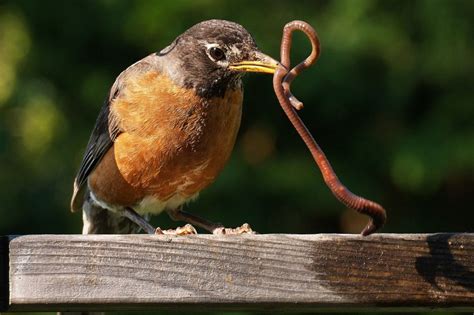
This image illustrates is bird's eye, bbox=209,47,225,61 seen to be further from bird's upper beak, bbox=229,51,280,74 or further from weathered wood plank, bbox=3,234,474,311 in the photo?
weathered wood plank, bbox=3,234,474,311

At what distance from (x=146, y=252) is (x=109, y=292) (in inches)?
5.8

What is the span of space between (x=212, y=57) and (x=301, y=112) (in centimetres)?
202

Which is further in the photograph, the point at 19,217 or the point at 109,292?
the point at 19,217

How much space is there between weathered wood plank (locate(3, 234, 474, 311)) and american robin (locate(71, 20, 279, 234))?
134 cm

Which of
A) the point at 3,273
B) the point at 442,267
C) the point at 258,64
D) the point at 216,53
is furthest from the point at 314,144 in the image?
the point at 216,53

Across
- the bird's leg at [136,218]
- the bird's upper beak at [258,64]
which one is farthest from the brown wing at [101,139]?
the bird's upper beak at [258,64]

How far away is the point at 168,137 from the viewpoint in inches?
158

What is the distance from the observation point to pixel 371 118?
241 inches

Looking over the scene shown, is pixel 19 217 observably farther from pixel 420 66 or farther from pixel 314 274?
pixel 314 274

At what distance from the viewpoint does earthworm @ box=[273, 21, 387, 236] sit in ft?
7.86

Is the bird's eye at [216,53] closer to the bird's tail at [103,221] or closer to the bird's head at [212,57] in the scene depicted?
the bird's head at [212,57]

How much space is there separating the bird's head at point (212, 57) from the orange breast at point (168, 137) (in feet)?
0.17

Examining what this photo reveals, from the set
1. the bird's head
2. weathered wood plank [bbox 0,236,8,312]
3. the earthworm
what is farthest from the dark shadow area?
the bird's head

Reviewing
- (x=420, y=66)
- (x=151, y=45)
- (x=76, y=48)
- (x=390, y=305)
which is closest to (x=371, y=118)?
(x=420, y=66)
